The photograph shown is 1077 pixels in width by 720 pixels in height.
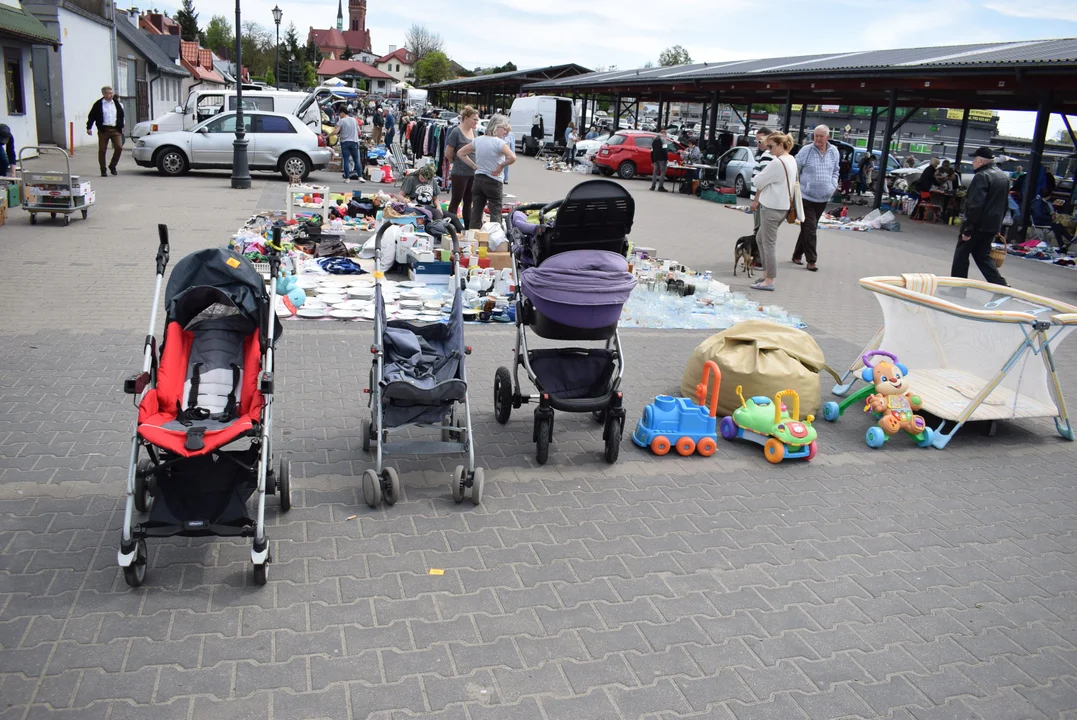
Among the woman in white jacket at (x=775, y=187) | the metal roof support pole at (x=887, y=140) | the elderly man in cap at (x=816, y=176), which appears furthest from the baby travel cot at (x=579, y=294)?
the metal roof support pole at (x=887, y=140)

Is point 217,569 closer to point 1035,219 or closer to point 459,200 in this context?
point 459,200

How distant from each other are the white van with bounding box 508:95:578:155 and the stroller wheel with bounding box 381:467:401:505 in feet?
109

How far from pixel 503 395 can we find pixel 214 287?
2.28 m

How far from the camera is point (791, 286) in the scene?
12.1m

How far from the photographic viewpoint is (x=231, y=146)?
20.5 meters

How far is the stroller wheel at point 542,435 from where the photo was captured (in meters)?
5.43

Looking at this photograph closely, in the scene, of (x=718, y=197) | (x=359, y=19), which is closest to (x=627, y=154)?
(x=718, y=197)

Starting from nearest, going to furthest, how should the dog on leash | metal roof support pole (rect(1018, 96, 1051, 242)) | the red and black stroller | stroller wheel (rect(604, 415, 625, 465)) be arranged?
the red and black stroller, stroller wheel (rect(604, 415, 625, 465)), the dog on leash, metal roof support pole (rect(1018, 96, 1051, 242))

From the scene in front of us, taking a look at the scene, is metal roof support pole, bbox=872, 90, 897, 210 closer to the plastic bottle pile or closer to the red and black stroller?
the plastic bottle pile

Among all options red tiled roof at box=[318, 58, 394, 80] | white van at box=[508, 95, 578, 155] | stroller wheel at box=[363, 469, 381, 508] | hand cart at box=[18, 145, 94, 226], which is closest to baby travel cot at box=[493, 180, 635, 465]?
stroller wheel at box=[363, 469, 381, 508]

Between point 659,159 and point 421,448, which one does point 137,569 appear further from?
point 659,159

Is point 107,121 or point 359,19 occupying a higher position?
point 359,19

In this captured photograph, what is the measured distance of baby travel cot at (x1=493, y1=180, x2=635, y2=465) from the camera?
548cm

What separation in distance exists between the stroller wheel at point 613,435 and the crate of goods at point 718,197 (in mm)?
18719
